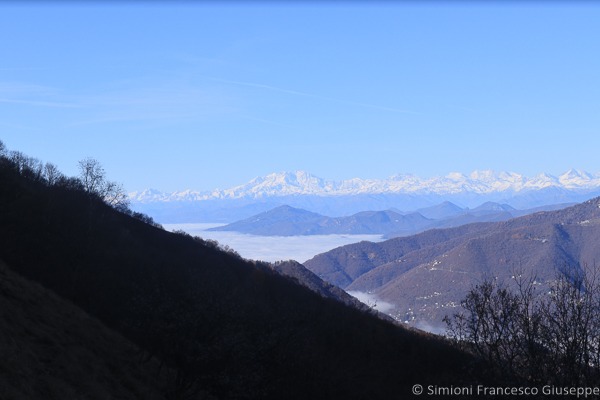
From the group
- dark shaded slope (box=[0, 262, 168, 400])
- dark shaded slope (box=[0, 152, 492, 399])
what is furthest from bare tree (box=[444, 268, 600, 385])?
dark shaded slope (box=[0, 262, 168, 400])

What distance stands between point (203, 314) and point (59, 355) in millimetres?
5695

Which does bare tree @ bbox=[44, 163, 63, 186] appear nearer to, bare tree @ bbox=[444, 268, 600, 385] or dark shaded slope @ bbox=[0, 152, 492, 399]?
dark shaded slope @ bbox=[0, 152, 492, 399]

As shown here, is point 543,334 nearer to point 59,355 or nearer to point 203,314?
point 203,314

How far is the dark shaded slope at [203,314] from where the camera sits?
1745 centimetres

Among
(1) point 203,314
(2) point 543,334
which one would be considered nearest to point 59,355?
(1) point 203,314

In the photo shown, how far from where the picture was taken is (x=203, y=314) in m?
17.5

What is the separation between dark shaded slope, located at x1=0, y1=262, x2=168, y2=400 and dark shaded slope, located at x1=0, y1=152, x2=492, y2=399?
1507mm

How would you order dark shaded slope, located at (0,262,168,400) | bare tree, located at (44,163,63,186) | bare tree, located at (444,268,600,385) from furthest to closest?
bare tree, located at (44,163,63,186), dark shaded slope, located at (0,262,168,400), bare tree, located at (444,268,600,385)

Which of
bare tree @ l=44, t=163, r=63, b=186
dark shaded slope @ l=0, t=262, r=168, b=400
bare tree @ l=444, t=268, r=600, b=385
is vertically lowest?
dark shaded slope @ l=0, t=262, r=168, b=400

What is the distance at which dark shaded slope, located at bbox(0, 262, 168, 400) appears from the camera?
15078 millimetres

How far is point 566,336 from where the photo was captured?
12.2 metres

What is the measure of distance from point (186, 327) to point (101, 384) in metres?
3.98

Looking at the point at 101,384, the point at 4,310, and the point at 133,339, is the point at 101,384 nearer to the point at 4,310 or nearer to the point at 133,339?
the point at 4,310

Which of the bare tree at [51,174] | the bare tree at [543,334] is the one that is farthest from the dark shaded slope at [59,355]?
the bare tree at [51,174]
